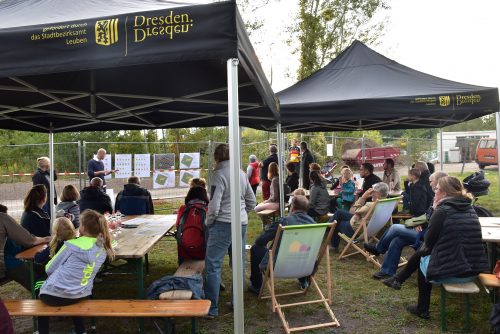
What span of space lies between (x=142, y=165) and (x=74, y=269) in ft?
24.6

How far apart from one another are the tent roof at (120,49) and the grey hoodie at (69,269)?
4.22ft

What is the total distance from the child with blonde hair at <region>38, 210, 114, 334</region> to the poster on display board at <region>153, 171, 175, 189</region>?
769 centimetres

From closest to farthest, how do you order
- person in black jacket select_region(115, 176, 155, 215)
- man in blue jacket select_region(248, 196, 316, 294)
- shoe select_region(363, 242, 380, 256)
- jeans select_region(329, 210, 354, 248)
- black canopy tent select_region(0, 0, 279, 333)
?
1. black canopy tent select_region(0, 0, 279, 333)
2. man in blue jacket select_region(248, 196, 316, 294)
3. shoe select_region(363, 242, 380, 256)
4. jeans select_region(329, 210, 354, 248)
5. person in black jacket select_region(115, 176, 155, 215)

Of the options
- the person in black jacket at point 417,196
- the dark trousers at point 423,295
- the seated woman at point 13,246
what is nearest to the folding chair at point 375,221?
the person in black jacket at point 417,196

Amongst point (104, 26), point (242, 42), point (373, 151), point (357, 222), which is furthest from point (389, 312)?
point (373, 151)

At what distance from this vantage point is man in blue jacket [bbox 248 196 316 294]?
4.20 meters

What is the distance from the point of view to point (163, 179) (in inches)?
433

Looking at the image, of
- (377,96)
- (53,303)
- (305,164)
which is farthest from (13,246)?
(305,164)

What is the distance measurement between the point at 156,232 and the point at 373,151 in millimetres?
15024

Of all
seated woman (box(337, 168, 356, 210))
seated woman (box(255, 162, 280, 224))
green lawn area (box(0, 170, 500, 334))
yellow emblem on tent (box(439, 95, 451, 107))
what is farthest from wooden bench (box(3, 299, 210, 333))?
yellow emblem on tent (box(439, 95, 451, 107))

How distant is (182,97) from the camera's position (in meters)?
A: 4.50

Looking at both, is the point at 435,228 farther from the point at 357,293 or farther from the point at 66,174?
the point at 66,174

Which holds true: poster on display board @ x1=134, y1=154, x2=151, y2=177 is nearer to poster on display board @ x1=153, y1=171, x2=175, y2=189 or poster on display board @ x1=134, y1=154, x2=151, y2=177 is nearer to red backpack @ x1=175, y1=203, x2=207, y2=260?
poster on display board @ x1=153, y1=171, x2=175, y2=189

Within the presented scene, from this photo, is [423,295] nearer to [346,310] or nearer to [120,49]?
[346,310]
